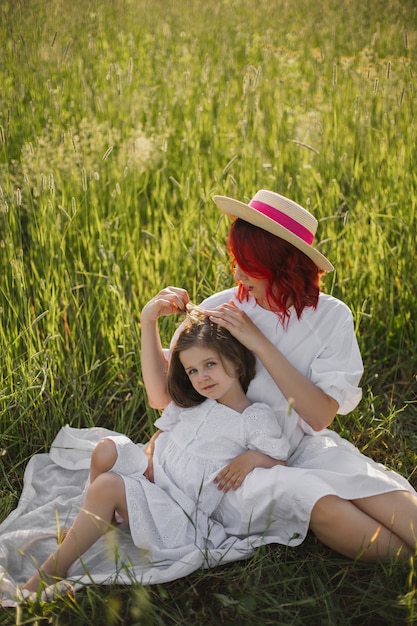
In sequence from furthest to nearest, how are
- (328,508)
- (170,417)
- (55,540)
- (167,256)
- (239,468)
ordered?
1. (167,256)
2. (170,417)
3. (55,540)
4. (239,468)
5. (328,508)

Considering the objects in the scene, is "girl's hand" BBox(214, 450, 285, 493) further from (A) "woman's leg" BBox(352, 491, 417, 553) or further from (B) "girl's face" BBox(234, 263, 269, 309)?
(B) "girl's face" BBox(234, 263, 269, 309)

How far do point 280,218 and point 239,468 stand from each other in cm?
75

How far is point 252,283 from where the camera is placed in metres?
2.33

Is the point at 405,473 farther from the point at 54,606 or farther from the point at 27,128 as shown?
the point at 27,128

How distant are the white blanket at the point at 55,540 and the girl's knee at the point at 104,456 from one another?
15 cm

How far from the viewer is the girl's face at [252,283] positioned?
232 cm

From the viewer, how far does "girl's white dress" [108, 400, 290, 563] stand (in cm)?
217

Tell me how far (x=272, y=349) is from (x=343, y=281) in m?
0.96

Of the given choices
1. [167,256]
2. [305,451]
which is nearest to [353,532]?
[305,451]

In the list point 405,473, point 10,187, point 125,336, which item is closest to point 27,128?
point 10,187

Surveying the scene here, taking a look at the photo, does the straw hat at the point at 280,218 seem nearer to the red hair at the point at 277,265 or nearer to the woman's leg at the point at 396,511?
the red hair at the point at 277,265

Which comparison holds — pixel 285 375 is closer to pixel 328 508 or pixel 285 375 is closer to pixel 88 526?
pixel 328 508

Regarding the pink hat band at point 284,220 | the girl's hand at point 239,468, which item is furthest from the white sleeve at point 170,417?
the pink hat band at point 284,220

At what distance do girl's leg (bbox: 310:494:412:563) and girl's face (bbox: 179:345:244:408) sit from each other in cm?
44
